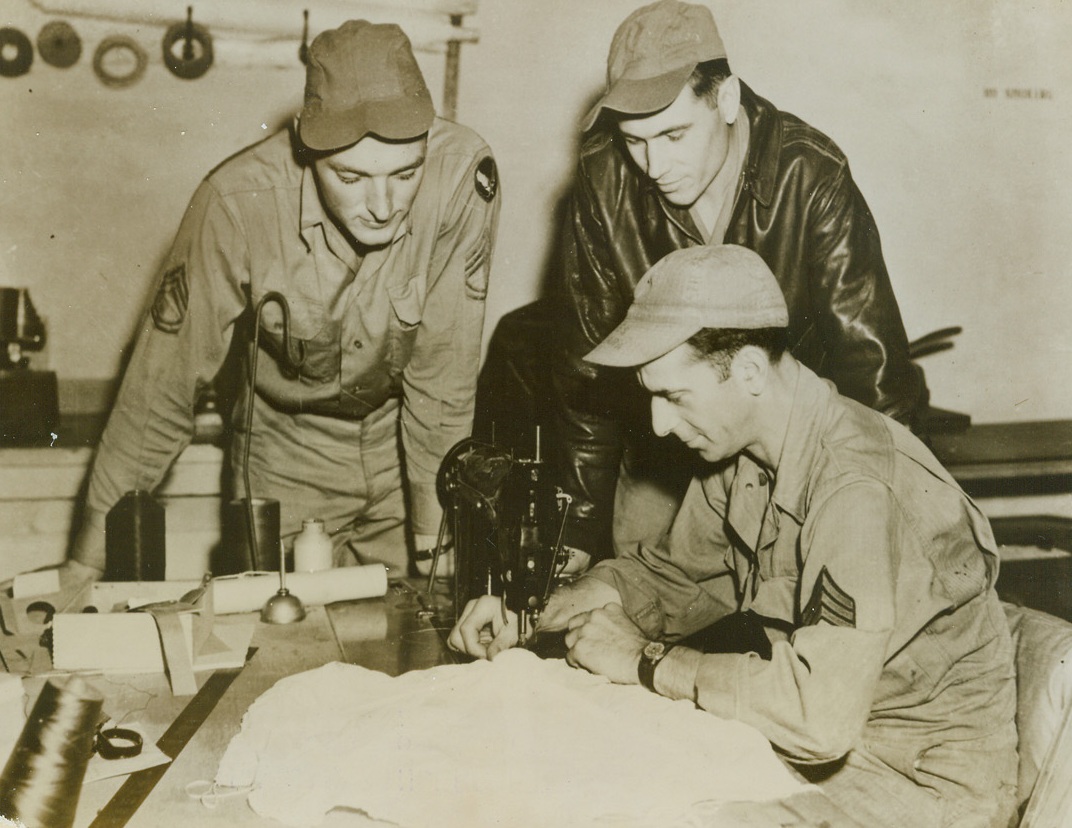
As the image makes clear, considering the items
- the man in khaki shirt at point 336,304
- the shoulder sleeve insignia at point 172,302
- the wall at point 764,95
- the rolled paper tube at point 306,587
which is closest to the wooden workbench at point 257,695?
the rolled paper tube at point 306,587

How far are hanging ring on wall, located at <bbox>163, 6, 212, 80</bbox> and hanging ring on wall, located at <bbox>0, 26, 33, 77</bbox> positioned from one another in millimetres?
447

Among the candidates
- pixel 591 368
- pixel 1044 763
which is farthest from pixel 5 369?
pixel 1044 763

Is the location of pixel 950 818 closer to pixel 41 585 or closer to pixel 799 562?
pixel 799 562

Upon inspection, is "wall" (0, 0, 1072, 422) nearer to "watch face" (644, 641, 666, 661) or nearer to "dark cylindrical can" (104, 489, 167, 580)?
"dark cylindrical can" (104, 489, 167, 580)

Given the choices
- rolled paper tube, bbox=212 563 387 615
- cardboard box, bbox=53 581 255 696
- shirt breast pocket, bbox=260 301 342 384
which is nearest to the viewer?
cardboard box, bbox=53 581 255 696

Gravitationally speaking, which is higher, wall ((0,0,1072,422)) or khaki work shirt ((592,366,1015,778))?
wall ((0,0,1072,422))

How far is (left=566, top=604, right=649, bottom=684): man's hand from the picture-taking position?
66.8 inches

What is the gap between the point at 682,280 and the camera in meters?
1.75

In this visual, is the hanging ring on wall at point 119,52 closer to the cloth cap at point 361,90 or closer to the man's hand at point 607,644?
the cloth cap at point 361,90

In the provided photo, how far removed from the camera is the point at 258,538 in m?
2.37

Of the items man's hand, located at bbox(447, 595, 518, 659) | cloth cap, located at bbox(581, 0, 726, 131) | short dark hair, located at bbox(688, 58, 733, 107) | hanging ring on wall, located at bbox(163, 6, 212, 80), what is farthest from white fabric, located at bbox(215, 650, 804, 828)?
hanging ring on wall, located at bbox(163, 6, 212, 80)

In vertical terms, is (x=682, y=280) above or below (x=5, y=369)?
above

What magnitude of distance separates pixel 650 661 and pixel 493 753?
1.14ft

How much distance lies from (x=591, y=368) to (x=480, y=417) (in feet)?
2.37
